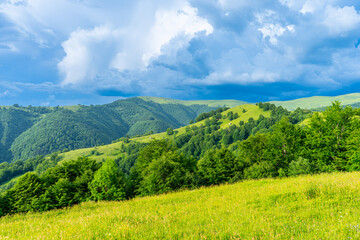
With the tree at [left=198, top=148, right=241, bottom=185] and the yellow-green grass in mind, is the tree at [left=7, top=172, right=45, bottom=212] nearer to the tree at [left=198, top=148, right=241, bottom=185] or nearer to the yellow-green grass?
the yellow-green grass

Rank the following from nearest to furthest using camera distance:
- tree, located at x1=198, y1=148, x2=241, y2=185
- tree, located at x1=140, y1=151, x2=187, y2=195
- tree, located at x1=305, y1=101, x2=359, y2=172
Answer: tree, located at x1=140, y1=151, x2=187, y2=195 → tree, located at x1=305, y1=101, x2=359, y2=172 → tree, located at x1=198, y1=148, x2=241, y2=185

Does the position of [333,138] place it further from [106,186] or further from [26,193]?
[26,193]

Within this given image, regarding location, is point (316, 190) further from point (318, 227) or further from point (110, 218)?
point (110, 218)

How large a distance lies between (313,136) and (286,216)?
3564cm

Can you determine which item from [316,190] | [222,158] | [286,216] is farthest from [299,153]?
[286,216]

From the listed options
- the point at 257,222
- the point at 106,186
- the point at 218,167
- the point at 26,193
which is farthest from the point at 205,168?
the point at 257,222

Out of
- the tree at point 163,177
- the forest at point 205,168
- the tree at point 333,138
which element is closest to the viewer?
the forest at point 205,168

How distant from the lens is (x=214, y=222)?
771 centimetres

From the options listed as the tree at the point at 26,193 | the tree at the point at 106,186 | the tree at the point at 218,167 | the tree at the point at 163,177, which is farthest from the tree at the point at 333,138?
the tree at the point at 26,193

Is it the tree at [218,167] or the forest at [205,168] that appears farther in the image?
the tree at [218,167]

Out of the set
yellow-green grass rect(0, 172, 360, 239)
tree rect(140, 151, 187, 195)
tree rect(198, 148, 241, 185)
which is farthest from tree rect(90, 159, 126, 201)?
tree rect(198, 148, 241, 185)

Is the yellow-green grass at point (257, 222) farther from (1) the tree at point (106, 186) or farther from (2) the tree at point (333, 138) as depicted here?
(2) the tree at point (333, 138)

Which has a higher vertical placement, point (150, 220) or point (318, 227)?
point (318, 227)

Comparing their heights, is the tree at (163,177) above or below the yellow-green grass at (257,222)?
below
